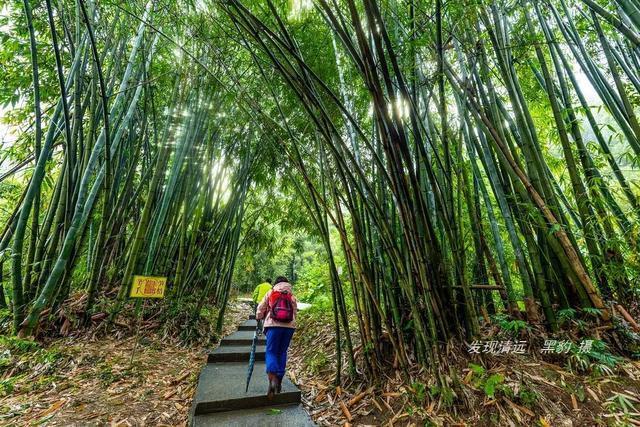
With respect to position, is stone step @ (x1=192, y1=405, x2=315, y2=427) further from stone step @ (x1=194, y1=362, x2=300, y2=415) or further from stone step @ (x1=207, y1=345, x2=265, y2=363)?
stone step @ (x1=207, y1=345, x2=265, y2=363)

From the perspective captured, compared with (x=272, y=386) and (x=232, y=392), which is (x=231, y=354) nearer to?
(x=232, y=392)

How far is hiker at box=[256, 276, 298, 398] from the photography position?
6.59ft

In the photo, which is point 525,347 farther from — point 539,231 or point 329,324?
point 329,324

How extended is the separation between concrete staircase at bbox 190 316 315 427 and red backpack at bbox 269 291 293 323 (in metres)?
0.51

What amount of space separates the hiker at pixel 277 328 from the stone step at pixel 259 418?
133 millimetres

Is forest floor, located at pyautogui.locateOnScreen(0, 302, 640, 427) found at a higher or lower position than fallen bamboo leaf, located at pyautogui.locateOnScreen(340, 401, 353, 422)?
higher

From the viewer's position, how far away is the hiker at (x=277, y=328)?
2.01 m

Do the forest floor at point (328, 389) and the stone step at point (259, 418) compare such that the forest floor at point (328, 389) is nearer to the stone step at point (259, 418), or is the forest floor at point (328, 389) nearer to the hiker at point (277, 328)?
the stone step at point (259, 418)

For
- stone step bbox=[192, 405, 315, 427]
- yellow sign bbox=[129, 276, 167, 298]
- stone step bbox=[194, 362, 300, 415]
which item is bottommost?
stone step bbox=[192, 405, 315, 427]

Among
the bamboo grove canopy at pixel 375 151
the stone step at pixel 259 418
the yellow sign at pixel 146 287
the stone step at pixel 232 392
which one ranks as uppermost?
the bamboo grove canopy at pixel 375 151

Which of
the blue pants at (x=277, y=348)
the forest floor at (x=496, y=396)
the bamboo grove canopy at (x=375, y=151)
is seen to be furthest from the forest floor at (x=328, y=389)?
the blue pants at (x=277, y=348)

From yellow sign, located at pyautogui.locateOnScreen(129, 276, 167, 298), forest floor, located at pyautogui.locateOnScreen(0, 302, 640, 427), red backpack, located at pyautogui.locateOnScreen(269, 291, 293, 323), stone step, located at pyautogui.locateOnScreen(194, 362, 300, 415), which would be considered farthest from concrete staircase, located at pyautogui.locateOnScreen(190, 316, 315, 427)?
yellow sign, located at pyautogui.locateOnScreen(129, 276, 167, 298)

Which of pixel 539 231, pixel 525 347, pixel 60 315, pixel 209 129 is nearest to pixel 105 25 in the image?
pixel 209 129

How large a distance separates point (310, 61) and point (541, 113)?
228 centimetres
